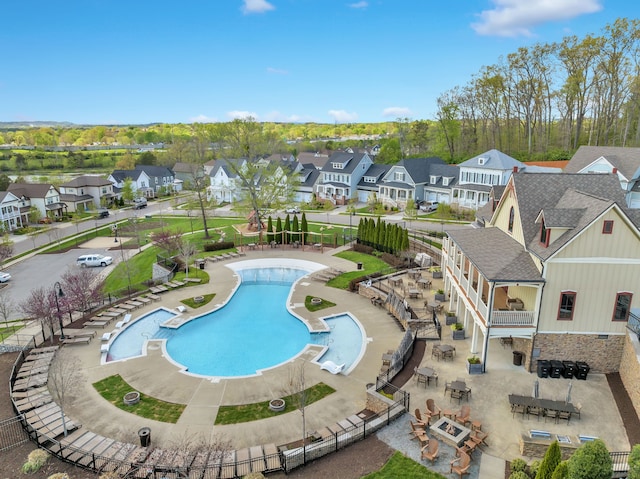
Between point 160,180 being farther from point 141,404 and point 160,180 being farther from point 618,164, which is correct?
point 618,164

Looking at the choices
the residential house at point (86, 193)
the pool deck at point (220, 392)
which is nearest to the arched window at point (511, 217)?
the pool deck at point (220, 392)

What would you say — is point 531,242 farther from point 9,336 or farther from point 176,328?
point 9,336

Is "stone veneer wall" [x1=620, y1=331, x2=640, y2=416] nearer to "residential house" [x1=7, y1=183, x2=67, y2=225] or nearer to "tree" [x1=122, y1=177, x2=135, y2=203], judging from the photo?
"residential house" [x1=7, y1=183, x2=67, y2=225]

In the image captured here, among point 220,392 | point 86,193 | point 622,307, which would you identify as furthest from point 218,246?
point 86,193

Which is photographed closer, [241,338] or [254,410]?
[254,410]

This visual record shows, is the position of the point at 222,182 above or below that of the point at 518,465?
above

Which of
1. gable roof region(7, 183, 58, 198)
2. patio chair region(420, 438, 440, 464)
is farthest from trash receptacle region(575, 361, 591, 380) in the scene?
gable roof region(7, 183, 58, 198)
